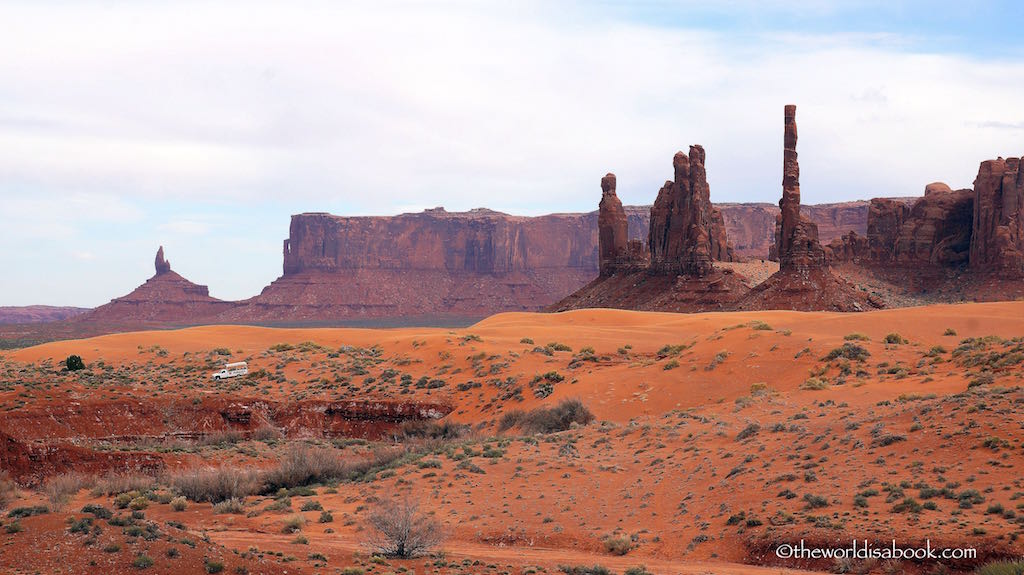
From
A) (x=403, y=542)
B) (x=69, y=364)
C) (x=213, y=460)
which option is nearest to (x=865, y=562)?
(x=403, y=542)

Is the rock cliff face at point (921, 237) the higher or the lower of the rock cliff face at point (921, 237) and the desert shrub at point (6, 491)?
the higher

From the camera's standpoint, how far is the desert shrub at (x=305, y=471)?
951 inches

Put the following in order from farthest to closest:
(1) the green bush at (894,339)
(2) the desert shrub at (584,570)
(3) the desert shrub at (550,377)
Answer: (3) the desert shrub at (550,377), (1) the green bush at (894,339), (2) the desert shrub at (584,570)

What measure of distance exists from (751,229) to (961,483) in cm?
16562

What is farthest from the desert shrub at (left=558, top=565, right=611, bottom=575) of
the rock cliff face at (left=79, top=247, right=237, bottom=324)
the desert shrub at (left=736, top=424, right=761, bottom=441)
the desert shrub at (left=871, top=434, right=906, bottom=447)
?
the rock cliff face at (left=79, top=247, right=237, bottom=324)

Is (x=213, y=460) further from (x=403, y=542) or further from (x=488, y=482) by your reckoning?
(x=403, y=542)

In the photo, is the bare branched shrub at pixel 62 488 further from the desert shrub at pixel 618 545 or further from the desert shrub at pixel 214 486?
the desert shrub at pixel 618 545

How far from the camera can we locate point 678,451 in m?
23.8

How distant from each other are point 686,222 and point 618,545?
69.4 m

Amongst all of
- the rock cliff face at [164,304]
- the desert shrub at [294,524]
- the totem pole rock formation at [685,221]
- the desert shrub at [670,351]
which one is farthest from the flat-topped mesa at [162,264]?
the desert shrub at [294,524]

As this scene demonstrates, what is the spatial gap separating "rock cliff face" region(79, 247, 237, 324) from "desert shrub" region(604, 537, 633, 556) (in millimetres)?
156581

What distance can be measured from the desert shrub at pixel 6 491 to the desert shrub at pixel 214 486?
3.30 m

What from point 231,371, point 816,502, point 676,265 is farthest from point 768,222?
point 816,502

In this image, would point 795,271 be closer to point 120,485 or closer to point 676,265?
point 676,265
